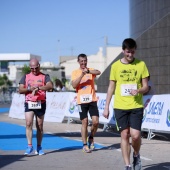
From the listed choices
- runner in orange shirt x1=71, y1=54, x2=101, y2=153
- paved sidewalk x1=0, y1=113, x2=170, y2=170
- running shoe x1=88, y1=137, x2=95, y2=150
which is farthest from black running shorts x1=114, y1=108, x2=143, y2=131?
running shoe x1=88, y1=137, x2=95, y2=150

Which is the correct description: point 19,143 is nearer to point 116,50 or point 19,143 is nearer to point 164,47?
point 164,47

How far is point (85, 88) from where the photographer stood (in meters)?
10.0

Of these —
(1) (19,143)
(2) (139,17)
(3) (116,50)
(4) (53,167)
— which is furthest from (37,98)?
(3) (116,50)

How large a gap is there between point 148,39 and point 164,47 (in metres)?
0.96

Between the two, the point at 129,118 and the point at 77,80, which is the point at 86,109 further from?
the point at 129,118

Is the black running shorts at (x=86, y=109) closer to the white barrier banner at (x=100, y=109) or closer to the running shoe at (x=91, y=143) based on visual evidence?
the running shoe at (x=91, y=143)

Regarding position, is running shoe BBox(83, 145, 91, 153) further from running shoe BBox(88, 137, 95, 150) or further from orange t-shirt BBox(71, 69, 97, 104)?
orange t-shirt BBox(71, 69, 97, 104)

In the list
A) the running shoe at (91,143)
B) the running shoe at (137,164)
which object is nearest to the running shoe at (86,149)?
the running shoe at (91,143)

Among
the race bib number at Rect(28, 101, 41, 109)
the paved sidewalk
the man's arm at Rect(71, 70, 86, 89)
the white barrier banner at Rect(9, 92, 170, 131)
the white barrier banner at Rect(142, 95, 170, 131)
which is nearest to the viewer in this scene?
the paved sidewalk

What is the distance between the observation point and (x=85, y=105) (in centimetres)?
999

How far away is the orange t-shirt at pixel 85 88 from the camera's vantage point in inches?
392

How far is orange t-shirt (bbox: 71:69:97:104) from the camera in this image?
32.6 feet

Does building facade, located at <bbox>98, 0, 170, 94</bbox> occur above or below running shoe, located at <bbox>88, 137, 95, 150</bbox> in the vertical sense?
above

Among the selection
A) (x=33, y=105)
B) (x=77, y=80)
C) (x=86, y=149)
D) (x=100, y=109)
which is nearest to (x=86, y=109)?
(x=77, y=80)
